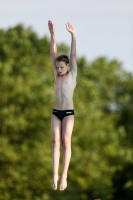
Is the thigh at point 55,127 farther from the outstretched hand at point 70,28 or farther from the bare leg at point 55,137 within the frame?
the outstretched hand at point 70,28

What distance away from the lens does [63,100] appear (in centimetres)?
1775

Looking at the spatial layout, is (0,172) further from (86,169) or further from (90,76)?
(90,76)

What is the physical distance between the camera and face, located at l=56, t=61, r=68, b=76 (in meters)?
17.8

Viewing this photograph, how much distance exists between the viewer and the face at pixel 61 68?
58.4 feet

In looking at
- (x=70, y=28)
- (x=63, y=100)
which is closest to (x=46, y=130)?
(x=70, y=28)

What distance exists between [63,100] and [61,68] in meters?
0.59

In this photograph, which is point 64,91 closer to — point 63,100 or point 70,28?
point 63,100

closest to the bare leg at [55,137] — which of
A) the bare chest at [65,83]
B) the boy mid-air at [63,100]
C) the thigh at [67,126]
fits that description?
the boy mid-air at [63,100]

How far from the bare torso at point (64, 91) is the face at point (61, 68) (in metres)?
0.10

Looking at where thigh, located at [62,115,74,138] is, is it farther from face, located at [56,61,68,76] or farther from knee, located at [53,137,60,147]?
face, located at [56,61,68,76]

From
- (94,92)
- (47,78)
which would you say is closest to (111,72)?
(94,92)

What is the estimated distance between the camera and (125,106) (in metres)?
95.1

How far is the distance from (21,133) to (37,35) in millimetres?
→ 11784

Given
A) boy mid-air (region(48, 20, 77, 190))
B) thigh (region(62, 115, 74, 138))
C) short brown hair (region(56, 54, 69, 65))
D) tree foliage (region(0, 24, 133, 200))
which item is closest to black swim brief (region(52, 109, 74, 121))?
boy mid-air (region(48, 20, 77, 190))
